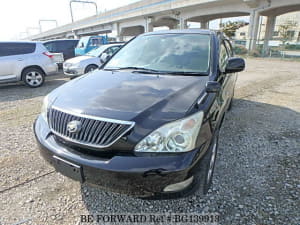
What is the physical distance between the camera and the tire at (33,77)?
689 cm

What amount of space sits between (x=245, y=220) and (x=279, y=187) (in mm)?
702

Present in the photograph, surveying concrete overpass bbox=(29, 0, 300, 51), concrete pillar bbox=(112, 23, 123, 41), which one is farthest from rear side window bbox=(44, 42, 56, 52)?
concrete pillar bbox=(112, 23, 123, 41)

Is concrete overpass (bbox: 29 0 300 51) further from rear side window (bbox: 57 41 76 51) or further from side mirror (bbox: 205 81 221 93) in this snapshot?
side mirror (bbox: 205 81 221 93)

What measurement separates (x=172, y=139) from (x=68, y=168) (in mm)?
881

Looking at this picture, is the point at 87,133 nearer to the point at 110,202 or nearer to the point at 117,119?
the point at 117,119

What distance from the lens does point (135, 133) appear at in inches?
60.2

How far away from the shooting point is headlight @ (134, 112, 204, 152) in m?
1.52

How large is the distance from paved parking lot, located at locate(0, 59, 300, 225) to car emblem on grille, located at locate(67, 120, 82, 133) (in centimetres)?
84

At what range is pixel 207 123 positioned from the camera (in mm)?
1760

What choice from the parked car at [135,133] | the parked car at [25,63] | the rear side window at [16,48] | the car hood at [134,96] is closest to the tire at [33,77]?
the parked car at [25,63]

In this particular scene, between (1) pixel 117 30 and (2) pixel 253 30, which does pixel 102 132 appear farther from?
(1) pixel 117 30

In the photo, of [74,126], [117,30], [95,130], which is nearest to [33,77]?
[74,126]

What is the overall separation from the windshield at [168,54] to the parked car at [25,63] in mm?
5127

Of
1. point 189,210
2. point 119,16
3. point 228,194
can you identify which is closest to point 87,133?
point 189,210
